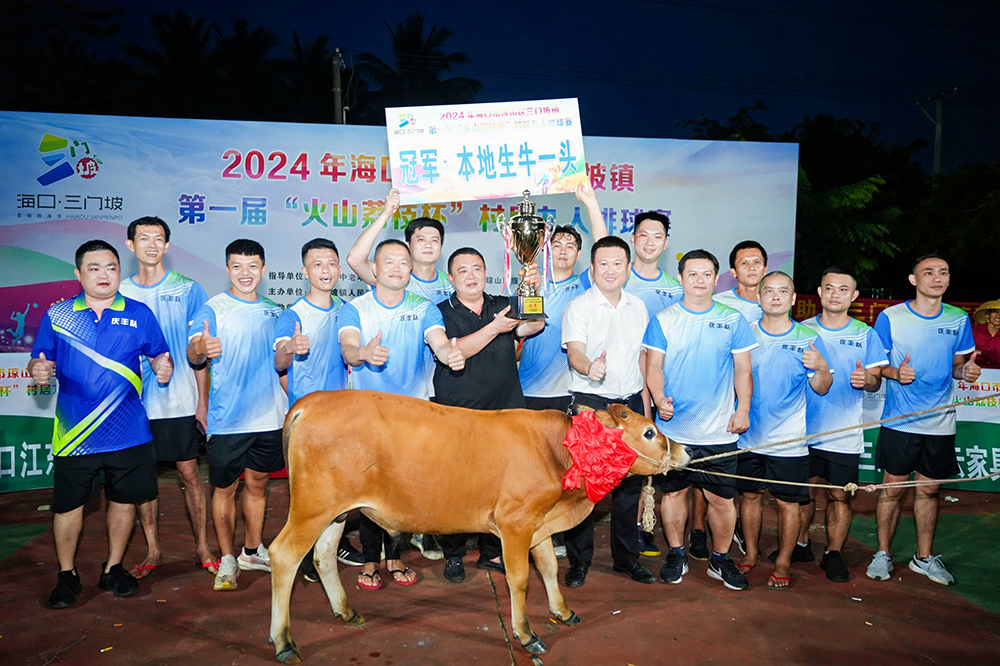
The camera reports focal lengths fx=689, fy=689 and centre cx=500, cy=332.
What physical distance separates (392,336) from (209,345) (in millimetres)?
1186

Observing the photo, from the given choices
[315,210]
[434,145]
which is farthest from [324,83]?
[434,145]

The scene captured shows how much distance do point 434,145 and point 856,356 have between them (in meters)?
3.58

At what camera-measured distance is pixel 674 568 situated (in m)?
4.98

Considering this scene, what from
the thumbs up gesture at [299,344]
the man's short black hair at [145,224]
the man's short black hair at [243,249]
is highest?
the man's short black hair at [145,224]

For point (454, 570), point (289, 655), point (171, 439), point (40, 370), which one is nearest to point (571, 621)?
point (454, 570)

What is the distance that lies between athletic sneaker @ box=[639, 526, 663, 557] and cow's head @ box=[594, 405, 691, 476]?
1.72m

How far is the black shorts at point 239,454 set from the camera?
15.7 ft

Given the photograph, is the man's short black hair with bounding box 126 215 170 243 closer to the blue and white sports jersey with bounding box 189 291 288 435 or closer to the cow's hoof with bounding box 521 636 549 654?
the blue and white sports jersey with bounding box 189 291 288 435

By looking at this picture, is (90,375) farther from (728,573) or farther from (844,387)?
(844,387)

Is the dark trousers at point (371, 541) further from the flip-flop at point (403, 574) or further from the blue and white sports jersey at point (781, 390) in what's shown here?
the blue and white sports jersey at point (781, 390)

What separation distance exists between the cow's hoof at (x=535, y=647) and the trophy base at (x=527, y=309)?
1.90 m

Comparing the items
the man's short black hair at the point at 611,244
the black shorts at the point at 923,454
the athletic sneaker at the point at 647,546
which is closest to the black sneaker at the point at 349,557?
the athletic sneaker at the point at 647,546

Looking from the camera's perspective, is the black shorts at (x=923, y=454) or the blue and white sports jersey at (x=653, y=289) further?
the blue and white sports jersey at (x=653, y=289)

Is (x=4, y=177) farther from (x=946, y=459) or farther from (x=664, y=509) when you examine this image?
(x=946, y=459)
